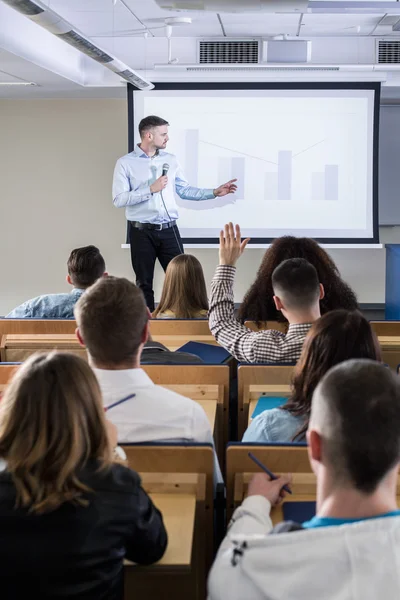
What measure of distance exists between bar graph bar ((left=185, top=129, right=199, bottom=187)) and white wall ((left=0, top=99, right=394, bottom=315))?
3.29 ft

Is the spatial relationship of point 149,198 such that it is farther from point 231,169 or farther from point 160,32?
point 160,32

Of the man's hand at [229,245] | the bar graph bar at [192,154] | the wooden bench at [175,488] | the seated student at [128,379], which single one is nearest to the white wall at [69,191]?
the bar graph bar at [192,154]

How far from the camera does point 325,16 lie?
6.17 metres

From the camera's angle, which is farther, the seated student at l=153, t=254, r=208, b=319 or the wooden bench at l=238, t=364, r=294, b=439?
the seated student at l=153, t=254, r=208, b=319

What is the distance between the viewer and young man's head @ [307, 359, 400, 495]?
1.18m

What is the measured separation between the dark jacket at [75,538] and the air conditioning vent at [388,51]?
248 inches

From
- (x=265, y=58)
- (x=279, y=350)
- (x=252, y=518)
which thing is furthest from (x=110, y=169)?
(x=252, y=518)

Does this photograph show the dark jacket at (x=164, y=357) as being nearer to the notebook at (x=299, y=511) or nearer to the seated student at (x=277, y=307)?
the seated student at (x=277, y=307)

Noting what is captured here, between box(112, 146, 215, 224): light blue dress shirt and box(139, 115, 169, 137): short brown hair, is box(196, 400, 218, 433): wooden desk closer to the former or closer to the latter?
box(112, 146, 215, 224): light blue dress shirt

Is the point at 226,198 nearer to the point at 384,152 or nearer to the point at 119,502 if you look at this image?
the point at 384,152

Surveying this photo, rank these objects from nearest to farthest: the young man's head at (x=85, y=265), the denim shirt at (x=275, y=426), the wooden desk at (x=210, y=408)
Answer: the denim shirt at (x=275, y=426) → the wooden desk at (x=210, y=408) → the young man's head at (x=85, y=265)

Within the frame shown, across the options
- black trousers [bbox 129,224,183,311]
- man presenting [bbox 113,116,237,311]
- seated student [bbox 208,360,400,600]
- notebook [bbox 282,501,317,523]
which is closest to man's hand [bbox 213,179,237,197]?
man presenting [bbox 113,116,237,311]

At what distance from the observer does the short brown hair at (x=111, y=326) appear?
2041mm

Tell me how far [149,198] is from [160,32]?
1.65 metres
